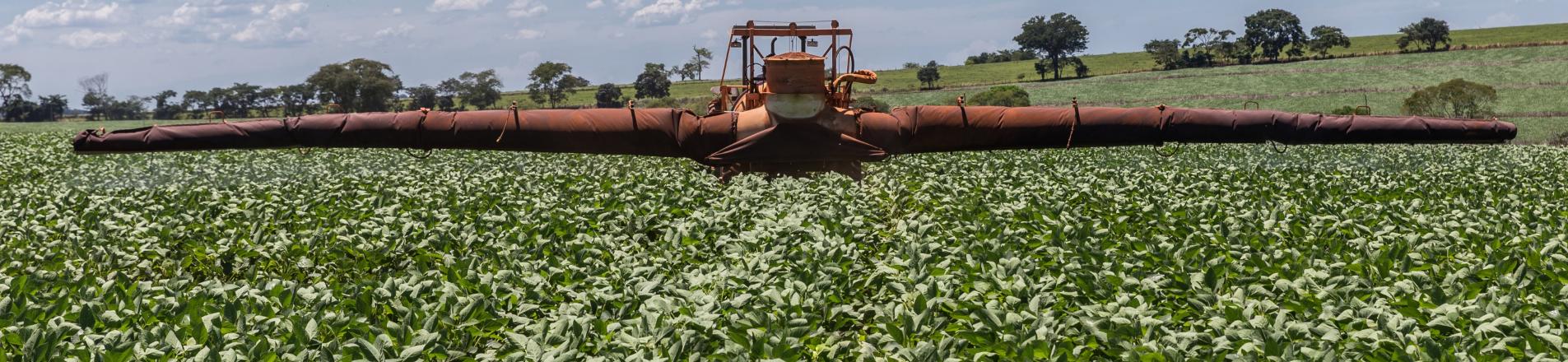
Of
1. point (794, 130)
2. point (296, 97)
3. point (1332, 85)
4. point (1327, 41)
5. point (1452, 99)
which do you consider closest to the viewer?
point (794, 130)

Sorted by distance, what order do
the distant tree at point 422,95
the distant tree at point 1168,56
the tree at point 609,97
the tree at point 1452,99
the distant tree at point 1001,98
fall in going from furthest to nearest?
the distant tree at point 422,95, the tree at point 609,97, the distant tree at point 1168,56, the distant tree at point 1001,98, the tree at point 1452,99

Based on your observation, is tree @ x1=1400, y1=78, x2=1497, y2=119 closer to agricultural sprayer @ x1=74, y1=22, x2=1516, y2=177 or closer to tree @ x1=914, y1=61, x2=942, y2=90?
agricultural sprayer @ x1=74, y1=22, x2=1516, y2=177

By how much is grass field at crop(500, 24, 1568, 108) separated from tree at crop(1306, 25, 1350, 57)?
116 centimetres

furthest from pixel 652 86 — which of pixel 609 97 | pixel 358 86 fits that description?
pixel 358 86

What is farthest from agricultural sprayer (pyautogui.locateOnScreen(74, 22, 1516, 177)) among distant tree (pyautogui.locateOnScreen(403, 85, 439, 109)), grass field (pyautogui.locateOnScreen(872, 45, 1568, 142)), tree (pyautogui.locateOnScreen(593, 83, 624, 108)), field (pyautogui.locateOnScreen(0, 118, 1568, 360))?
distant tree (pyautogui.locateOnScreen(403, 85, 439, 109))

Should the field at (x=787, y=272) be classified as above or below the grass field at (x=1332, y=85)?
above

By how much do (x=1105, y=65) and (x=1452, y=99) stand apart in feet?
229

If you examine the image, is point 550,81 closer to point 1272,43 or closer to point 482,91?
point 482,91

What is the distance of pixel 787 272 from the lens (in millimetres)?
6480

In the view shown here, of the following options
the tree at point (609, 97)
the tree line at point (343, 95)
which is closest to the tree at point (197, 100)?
the tree line at point (343, 95)

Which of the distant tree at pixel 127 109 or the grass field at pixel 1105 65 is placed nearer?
the grass field at pixel 1105 65

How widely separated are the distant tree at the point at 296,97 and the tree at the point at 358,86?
12.1 meters

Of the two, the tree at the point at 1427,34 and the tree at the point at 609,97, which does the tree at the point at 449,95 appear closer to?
the tree at the point at 609,97

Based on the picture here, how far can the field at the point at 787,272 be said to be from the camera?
478 centimetres
